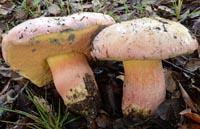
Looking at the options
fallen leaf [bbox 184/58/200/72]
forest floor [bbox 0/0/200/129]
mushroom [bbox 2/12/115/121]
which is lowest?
forest floor [bbox 0/0/200/129]

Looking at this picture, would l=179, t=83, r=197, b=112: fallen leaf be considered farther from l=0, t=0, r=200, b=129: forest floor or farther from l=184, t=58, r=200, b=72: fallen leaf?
l=184, t=58, r=200, b=72: fallen leaf

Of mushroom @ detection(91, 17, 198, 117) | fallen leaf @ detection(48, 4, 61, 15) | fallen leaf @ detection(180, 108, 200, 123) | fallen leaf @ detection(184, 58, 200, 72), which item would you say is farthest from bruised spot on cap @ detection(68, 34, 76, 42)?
fallen leaf @ detection(48, 4, 61, 15)

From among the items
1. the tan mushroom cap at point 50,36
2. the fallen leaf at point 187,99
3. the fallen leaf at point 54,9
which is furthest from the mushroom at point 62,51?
the fallen leaf at point 54,9

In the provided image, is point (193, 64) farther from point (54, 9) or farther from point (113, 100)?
point (54, 9)

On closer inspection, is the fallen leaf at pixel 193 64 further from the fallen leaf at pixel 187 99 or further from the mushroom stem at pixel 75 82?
the mushroom stem at pixel 75 82

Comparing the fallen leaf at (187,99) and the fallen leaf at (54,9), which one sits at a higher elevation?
the fallen leaf at (54,9)

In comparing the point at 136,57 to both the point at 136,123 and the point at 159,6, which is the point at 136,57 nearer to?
the point at 136,123
